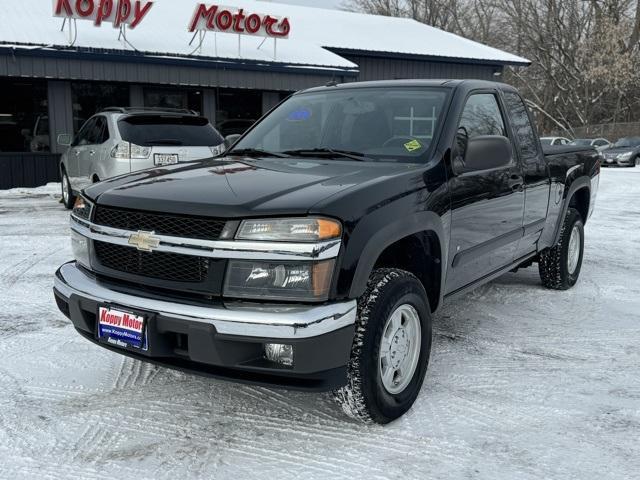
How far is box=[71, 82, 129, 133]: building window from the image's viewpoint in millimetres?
15500

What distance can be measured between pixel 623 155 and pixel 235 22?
56.2 feet

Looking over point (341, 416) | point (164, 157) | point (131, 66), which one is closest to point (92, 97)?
point (131, 66)

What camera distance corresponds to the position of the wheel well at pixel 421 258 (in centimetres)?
Answer: 343

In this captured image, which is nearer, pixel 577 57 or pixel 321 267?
pixel 321 267

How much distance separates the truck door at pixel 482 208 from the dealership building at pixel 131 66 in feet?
40.8

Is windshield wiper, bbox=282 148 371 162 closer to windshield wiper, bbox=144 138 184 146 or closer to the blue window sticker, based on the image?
the blue window sticker

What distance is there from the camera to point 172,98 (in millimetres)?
16953

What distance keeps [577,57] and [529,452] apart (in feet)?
140

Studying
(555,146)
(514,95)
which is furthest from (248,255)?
(555,146)

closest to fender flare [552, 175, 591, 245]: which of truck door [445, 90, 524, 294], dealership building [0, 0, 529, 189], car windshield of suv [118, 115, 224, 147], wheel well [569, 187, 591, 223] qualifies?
wheel well [569, 187, 591, 223]

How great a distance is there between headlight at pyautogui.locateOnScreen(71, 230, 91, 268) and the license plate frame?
16.3 inches

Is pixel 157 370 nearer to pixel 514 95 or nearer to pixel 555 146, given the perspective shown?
pixel 514 95

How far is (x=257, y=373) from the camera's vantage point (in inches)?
108

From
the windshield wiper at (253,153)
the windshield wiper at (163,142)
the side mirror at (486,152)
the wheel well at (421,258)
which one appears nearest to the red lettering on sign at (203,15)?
the windshield wiper at (163,142)
